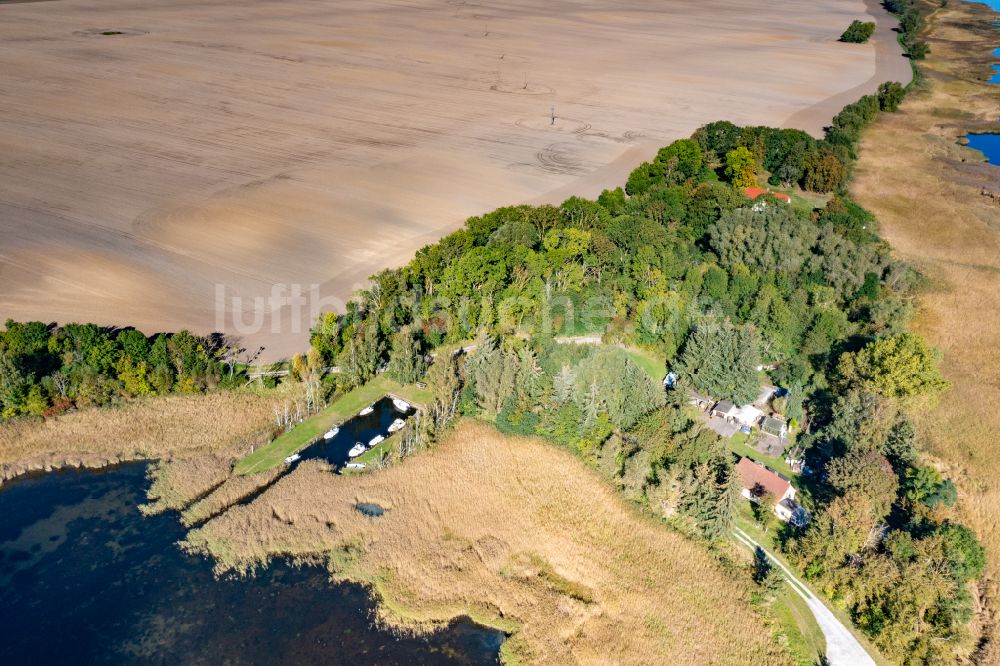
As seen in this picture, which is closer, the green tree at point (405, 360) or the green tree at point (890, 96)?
the green tree at point (405, 360)

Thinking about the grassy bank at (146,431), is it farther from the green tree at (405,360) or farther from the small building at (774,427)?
the small building at (774,427)

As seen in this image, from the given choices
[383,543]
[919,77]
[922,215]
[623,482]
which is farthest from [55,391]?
[919,77]

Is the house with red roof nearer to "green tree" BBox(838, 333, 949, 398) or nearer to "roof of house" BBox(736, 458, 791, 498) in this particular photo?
"roof of house" BBox(736, 458, 791, 498)

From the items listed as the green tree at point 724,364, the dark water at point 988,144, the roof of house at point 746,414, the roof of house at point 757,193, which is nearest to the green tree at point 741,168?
the roof of house at point 757,193

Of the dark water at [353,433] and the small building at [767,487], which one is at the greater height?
the small building at [767,487]

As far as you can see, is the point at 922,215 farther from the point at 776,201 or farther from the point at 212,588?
the point at 212,588

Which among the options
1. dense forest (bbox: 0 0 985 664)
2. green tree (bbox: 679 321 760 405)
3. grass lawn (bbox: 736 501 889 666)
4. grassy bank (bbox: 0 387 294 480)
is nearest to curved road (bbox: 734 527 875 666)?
grass lawn (bbox: 736 501 889 666)

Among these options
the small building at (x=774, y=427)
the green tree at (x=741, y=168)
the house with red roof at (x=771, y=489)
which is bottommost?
the house with red roof at (x=771, y=489)
